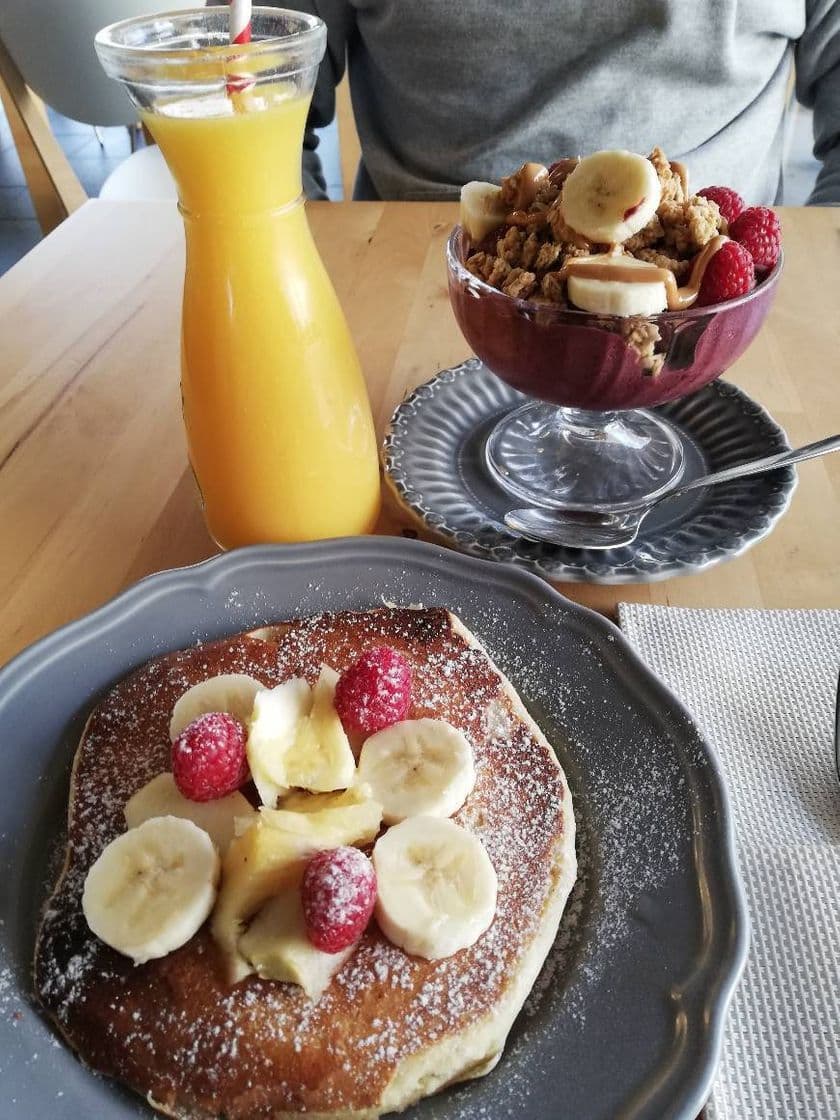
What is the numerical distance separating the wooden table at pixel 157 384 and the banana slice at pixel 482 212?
12.4 inches

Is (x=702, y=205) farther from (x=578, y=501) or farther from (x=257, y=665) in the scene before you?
(x=257, y=665)

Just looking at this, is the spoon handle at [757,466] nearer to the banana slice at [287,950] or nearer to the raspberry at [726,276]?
the raspberry at [726,276]

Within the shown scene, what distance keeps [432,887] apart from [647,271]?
629 mm

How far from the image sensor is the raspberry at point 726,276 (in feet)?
3.10

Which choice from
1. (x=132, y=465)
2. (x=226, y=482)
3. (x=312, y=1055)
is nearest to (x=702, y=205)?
(x=226, y=482)

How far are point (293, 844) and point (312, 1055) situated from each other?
0.14 meters

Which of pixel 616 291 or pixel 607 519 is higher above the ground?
pixel 616 291

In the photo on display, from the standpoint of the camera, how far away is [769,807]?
0.79 metres

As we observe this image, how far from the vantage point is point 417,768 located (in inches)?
28.9

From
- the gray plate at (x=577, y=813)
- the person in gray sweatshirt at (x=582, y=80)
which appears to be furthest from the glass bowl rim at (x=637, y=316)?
the person in gray sweatshirt at (x=582, y=80)

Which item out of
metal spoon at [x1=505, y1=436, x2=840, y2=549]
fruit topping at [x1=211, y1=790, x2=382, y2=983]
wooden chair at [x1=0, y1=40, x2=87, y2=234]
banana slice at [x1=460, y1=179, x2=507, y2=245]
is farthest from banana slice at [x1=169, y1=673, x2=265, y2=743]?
wooden chair at [x1=0, y1=40, x2=87, y2=234]

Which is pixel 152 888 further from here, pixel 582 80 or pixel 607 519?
pixel 582 80

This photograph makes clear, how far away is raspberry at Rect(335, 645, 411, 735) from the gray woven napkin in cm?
29

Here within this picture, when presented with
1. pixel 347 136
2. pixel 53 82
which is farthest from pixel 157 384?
pixel 53 82
